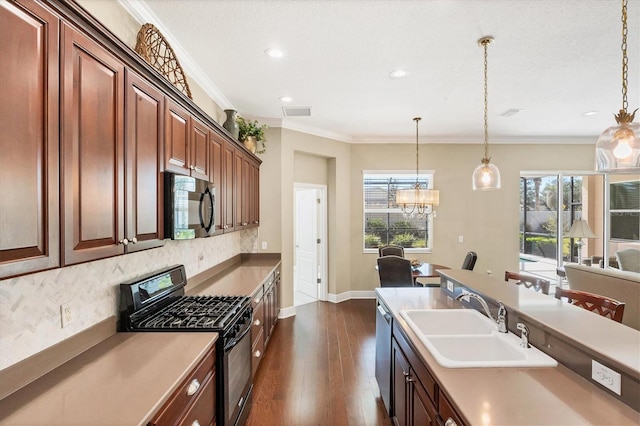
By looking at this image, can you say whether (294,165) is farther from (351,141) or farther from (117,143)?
(117,143)

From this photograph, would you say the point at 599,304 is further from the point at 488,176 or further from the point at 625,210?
the point at 625,210

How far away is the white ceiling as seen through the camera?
229 centimetres

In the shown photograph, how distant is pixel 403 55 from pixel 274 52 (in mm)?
1167

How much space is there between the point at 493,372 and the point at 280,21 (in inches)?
102

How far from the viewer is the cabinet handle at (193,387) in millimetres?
1518

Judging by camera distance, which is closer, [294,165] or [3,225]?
[3,225]

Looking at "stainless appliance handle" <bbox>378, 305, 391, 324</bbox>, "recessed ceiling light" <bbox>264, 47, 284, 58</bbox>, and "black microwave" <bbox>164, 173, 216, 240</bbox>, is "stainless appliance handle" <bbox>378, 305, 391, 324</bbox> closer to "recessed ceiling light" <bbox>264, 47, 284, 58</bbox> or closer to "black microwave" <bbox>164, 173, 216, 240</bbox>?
"black microwave" <bbox>164, 173, 216, 240</bbox>

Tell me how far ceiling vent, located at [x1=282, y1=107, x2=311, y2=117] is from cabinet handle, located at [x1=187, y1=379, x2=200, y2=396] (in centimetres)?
363

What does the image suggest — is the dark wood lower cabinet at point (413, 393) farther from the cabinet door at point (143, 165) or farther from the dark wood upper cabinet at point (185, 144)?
the dark wood upper cabinet at point (185, 144)

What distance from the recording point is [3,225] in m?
0.92

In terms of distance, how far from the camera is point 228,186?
3.29m

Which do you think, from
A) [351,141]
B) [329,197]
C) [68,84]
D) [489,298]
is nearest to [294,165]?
[329,197]

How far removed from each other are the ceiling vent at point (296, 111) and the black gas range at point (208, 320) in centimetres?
271

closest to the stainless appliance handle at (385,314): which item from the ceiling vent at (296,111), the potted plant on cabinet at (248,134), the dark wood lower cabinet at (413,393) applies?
the dark wood lower cabinet at (413,393)
